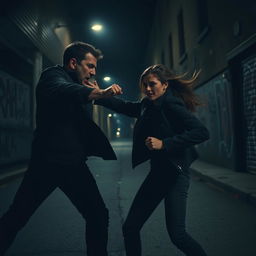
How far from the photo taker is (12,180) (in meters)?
8.66

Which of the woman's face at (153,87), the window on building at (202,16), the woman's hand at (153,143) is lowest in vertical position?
the woman's hand at (153,143)

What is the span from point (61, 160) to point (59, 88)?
0.48 m

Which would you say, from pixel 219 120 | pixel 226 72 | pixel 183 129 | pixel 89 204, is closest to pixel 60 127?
pixel 89 204

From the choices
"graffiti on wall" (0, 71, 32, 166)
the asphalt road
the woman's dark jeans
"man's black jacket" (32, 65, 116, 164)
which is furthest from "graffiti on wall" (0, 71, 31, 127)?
the woman's dark jeans

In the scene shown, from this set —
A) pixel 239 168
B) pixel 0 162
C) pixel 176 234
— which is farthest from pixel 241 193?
pixel 0 162

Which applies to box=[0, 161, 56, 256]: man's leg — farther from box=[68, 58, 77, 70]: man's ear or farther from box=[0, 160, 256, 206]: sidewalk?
box=[0, 160, 256, 206]: sidewalk

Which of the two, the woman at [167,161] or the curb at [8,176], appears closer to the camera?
the woman at [167,161]

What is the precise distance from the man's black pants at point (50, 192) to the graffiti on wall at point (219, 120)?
20.7ft

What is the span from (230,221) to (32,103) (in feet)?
33.2

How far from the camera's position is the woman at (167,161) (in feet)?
7.23

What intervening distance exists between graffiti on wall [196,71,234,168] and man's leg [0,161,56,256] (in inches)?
255

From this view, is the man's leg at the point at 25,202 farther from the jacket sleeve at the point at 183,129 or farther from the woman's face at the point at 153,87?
the woman's face at the point at 153,87

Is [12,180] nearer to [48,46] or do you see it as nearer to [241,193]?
[241,193]

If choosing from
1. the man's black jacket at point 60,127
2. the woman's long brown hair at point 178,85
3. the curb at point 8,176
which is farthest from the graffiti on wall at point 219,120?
the man's black jacket at point 60,127
